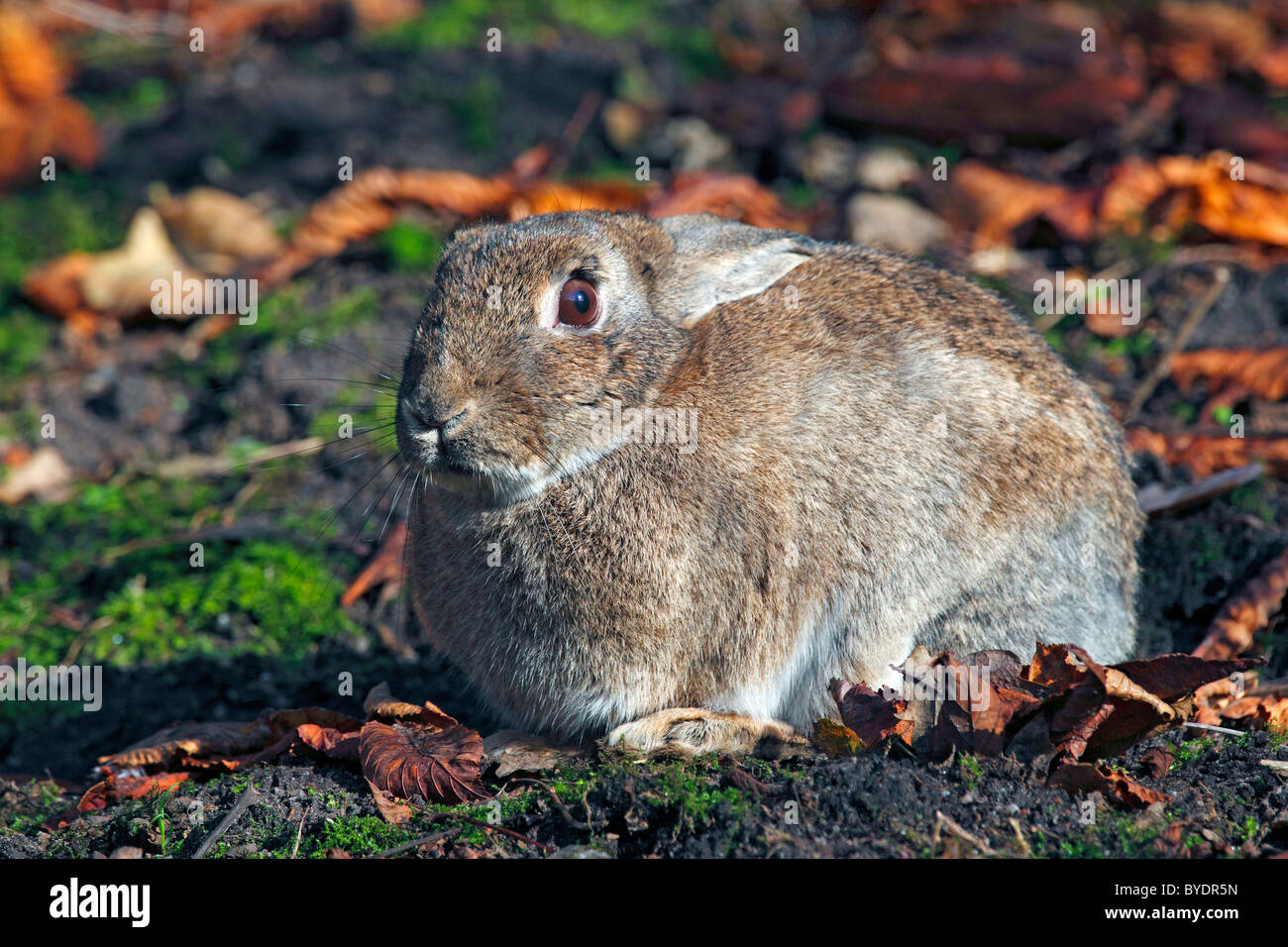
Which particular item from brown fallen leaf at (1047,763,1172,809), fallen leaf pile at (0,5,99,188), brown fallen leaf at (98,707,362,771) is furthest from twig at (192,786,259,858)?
fallen leaf pile at (0,5,99,188)

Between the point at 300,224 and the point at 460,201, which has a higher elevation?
the point at 460,201

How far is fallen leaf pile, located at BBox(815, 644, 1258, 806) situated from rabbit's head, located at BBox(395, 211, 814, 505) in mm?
1331

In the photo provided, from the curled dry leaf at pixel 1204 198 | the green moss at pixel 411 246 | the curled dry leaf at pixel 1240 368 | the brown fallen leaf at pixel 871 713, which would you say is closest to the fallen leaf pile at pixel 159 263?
the green moss at pixel 411 246

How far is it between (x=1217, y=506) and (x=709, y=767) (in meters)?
2.96

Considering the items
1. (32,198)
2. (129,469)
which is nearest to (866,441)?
(129,469)

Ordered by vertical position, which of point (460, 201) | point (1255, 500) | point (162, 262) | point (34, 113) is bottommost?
point (1255, 500)

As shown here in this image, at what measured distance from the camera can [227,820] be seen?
153 inches

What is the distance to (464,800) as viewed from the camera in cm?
404

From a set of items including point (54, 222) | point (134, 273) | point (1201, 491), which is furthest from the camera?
point (54, 222)

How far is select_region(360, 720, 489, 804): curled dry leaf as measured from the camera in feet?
13.3

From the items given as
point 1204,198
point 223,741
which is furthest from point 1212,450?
point 223,741

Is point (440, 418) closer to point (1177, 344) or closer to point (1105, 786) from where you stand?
point (1105, 786)

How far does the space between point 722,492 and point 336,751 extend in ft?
5.23

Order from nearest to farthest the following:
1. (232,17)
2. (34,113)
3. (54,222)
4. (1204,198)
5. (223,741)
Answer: (223,741), (1204,198), (54,222), (34,113), (232,17)
